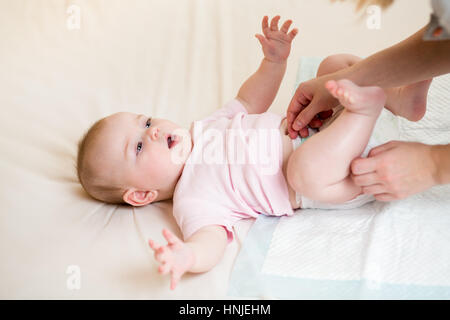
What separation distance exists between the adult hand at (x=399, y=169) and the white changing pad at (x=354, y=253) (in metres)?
0.10

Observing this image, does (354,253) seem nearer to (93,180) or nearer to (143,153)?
(143,153)

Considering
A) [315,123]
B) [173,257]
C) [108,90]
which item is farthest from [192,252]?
[108,90]

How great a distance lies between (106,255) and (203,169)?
0.31 m

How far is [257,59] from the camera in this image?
1714mm

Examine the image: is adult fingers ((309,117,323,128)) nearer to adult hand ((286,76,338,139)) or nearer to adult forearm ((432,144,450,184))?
adult hand ((286,76,338,139))

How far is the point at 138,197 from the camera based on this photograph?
119cm

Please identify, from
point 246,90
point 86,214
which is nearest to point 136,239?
point 86,214

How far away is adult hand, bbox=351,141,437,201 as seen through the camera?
94cm

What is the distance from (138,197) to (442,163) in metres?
0.72

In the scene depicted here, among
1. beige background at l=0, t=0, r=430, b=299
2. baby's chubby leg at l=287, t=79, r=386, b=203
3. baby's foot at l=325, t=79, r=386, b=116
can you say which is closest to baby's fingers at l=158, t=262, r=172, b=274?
beige background at l=0, t=0, r=430, b=299

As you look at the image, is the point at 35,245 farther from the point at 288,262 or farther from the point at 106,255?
the point at 288,262

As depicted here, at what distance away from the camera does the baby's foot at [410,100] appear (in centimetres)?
112

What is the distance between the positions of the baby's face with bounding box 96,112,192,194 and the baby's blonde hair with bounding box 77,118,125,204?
0.03 meters
